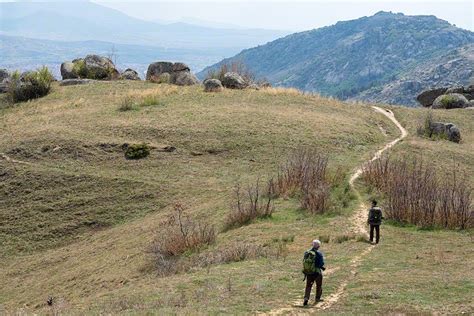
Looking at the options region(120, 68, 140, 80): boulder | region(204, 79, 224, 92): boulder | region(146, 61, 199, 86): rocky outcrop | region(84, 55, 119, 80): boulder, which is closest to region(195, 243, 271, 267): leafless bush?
region(204, 79, 224, 92): boulder

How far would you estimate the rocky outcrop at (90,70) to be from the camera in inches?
2574

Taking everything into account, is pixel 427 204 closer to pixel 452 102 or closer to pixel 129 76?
pixel 452 102

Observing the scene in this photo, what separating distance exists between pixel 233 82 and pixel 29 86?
800 inches

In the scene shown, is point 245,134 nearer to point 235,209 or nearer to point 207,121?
point 207,121

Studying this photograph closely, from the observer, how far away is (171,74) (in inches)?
2554

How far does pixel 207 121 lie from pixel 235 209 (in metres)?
18.6

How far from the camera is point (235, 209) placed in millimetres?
26578

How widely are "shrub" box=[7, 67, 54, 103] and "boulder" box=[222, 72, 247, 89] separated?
1805 cm

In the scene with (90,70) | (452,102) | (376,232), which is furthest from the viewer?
(90,70)

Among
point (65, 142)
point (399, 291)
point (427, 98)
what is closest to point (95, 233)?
point (65, 142)

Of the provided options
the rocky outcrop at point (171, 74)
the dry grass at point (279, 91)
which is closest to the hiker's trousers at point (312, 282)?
the dry grass at point (279, 91)

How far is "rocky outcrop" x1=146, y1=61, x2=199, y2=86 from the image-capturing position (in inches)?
2415

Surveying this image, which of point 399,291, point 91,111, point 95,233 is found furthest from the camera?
point 91,111

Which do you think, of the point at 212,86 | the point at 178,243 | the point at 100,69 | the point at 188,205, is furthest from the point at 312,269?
the point at 100,69
